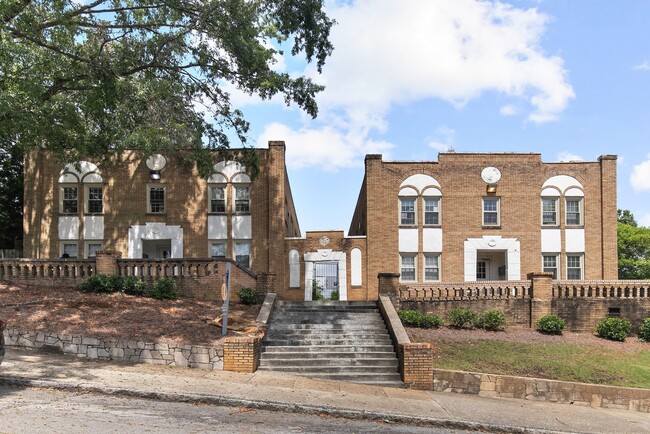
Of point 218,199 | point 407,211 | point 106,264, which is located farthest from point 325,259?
point 106,264

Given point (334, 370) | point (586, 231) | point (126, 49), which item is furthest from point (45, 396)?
point (586, 231)

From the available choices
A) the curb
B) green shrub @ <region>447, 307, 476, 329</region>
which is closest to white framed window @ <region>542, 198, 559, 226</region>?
green shrub @ <region>447, 307, 476, 329</region>

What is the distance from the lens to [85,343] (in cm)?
1094

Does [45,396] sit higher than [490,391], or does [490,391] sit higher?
[45,396]

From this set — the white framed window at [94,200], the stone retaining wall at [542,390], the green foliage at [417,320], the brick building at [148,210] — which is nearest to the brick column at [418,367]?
the stone retaining wall at [542,390]

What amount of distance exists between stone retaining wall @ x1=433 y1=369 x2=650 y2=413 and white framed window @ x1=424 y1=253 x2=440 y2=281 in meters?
11.4

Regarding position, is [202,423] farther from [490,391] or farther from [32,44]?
[32,44]

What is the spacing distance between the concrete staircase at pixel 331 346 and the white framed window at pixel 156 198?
9790 millimetres

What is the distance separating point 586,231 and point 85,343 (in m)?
20.5

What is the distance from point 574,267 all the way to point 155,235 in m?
18.5

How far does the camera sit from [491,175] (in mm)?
22781

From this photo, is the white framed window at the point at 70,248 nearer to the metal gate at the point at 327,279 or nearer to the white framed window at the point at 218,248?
the white framed window at the point at 218,248

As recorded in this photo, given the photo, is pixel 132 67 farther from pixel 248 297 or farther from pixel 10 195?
pixel 10 195

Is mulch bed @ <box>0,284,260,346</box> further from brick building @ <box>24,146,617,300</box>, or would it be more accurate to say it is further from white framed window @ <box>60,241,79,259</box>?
white framed window @ <box>60,241,79,259</box>
